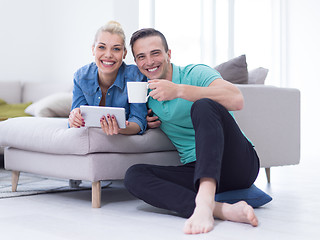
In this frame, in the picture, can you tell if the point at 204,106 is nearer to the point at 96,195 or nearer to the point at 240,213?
the point at 240,213

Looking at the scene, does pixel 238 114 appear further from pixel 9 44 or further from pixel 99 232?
pixel 9 44

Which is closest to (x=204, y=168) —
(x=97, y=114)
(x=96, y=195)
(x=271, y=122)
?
(x=97, y=114)

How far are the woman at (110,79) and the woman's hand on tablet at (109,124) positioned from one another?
100 millimetres

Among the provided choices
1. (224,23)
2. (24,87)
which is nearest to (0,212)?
(24,87)

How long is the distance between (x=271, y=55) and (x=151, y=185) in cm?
498

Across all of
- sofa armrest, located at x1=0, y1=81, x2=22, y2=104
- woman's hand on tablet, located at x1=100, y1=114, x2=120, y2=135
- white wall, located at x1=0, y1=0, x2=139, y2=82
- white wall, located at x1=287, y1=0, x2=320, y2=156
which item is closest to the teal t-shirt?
woman's hand on tablet, located at x1=100, y1=114, x2=120, y2=135

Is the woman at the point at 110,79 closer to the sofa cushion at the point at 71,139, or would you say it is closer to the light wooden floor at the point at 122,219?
the sofa cushion at the point at 71,139

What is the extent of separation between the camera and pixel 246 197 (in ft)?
6.57

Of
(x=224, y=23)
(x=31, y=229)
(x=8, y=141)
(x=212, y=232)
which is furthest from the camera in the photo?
(x=224, y=23)

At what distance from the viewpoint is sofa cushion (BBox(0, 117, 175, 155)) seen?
209 cm

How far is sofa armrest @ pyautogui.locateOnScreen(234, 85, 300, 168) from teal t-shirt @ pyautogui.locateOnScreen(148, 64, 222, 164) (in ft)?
2.19

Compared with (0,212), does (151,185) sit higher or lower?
higher

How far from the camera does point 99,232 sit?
5.41 feet

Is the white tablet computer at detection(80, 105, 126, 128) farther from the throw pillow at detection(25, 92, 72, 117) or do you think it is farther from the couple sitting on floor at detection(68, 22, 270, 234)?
the throw pillow at detection(25, 92, 72, 117)
